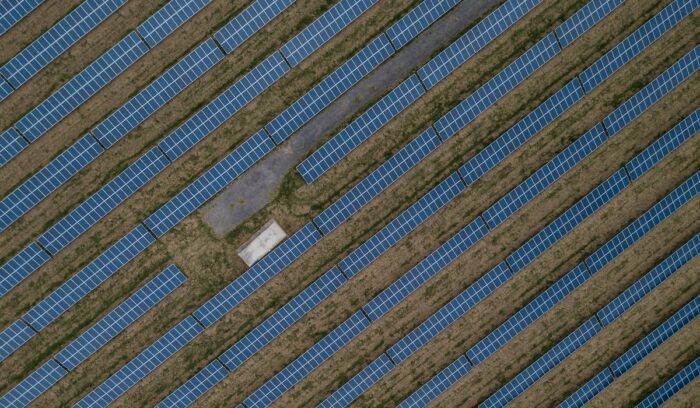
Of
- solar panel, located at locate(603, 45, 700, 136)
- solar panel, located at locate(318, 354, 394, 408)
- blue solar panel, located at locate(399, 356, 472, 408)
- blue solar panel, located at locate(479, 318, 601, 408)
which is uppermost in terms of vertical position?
solar panel, located at locate(603, 45, 700, 136)

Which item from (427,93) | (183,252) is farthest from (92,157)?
(427,93)

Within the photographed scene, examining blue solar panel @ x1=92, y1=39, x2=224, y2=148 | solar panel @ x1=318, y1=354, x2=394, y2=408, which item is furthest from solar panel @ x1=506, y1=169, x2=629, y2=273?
blue solar panel @ x1=92, y1=39, x2=224, y2=148

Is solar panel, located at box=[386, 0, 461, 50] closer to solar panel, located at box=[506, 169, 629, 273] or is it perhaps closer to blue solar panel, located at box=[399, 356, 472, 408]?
solar panel, located at box=[506, 169, 629, 273]

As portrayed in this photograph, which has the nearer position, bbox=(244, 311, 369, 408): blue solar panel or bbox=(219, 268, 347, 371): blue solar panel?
bbox=(219, 268, 347, 371): blue solar panel

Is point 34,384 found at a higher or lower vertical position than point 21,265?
lower

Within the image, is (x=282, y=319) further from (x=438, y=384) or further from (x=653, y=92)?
(x=653, y=92)

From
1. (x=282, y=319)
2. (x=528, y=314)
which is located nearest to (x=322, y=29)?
(x=282, y=319)
